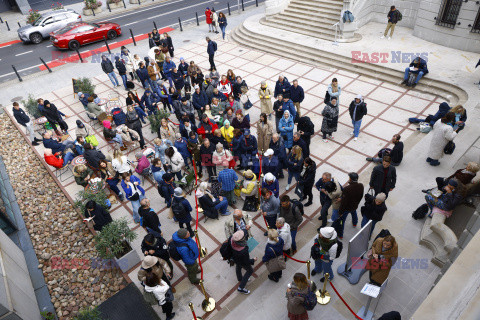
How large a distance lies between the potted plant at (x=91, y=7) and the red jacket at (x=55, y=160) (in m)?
23.9

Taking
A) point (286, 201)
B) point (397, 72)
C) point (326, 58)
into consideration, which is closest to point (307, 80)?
point (326, 58)

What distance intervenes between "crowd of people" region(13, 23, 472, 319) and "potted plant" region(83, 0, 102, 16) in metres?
20.1

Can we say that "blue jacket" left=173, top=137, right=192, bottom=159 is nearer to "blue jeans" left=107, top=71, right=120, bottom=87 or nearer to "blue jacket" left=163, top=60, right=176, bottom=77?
"blue jacket" left=163, top=60, right=176, bottom=77

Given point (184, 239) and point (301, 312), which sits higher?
A: point (184, 239)

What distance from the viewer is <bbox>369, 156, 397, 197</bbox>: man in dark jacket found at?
7.22 metres

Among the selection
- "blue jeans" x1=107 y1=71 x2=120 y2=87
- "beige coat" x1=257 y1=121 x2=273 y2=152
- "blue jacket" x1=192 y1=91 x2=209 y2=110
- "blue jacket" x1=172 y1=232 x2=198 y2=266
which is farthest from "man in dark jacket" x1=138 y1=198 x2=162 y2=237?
"blue jeans" x1=107 y1=71 x2=120 y2=87

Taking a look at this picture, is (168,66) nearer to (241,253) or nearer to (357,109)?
(357,109)

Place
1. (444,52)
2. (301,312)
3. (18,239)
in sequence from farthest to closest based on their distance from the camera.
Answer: (444,52)
(18,239)
(301,312)

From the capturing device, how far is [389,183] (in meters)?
7.35

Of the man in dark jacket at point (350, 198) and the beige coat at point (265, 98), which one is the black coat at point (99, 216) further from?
the beige coat at point (265, 98)

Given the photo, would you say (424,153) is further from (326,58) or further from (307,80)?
(326,58)

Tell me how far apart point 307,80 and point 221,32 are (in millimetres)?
9743

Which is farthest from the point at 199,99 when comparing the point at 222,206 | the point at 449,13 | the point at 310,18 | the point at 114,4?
the point at 114,4

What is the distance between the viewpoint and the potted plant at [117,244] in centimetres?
702
